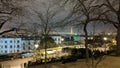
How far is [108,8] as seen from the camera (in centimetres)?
2288

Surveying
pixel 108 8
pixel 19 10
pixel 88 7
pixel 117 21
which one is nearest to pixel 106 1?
pixel 108 8

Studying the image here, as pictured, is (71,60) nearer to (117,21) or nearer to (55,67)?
(55,67)

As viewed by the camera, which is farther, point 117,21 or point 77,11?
point 117,21

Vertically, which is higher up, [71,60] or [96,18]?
[96,18]

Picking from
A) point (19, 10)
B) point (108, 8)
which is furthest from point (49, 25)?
point (19, 10)

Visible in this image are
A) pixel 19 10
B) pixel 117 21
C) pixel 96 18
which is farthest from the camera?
pixel 117 21

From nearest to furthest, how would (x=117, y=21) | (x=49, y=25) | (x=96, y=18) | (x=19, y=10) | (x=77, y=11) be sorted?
(x=19, y=10) < (x=77, y=11) < (x=96, y=18) < (x=49, y=25) < (x=117, y=21)

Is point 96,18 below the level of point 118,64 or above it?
above

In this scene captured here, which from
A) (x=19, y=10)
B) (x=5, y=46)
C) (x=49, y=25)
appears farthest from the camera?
(x=5, y=46)

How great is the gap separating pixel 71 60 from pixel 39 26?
13.7ft

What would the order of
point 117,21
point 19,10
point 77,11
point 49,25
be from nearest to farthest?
1. point 19,10
2. point 77,11
3. point 49,25
4. point 117,21

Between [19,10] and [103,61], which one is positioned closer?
[19,10]

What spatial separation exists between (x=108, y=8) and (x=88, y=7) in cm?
441

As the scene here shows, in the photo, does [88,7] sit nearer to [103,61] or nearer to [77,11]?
[77,11]
